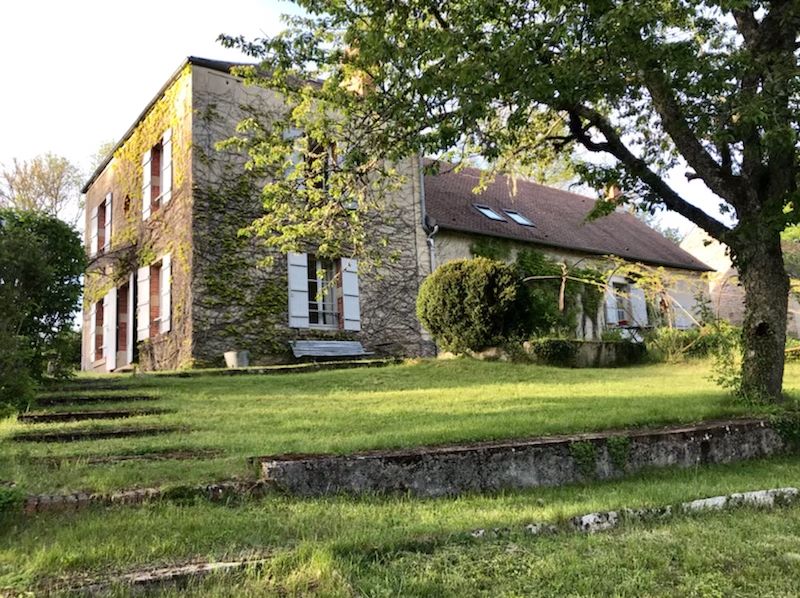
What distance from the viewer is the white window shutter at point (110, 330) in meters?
15.7

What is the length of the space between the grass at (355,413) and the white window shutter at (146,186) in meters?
6.44

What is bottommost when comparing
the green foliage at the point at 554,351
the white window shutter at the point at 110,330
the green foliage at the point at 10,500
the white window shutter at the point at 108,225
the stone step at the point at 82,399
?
the green foliage at the point at 10,500

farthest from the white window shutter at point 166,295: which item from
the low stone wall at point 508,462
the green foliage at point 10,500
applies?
the green foliage at point 10,500

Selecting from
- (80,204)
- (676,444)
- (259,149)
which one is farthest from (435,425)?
(80,204)

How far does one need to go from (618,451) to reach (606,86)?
12.9 ft

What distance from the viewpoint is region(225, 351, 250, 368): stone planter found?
12445 mm

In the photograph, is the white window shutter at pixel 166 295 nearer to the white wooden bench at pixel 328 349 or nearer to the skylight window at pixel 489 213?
the white wooden bench at pixel 328 349

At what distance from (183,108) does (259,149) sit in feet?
18.5

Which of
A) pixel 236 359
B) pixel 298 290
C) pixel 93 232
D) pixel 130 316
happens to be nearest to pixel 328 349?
Result: pixel 298 290

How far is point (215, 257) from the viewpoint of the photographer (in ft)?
43.0

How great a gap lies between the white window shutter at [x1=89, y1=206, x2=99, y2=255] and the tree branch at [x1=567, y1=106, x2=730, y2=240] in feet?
47.8

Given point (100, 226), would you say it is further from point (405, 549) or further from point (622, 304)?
point (405, 549)

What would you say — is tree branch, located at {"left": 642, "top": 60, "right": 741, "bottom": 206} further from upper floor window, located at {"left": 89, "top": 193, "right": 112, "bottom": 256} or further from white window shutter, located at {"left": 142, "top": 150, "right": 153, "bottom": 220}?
upper floor window, located at {"left": 89, "top": 193, "right": 112, "bottom": 256}

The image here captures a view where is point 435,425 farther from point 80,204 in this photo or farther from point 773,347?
point 80,204
